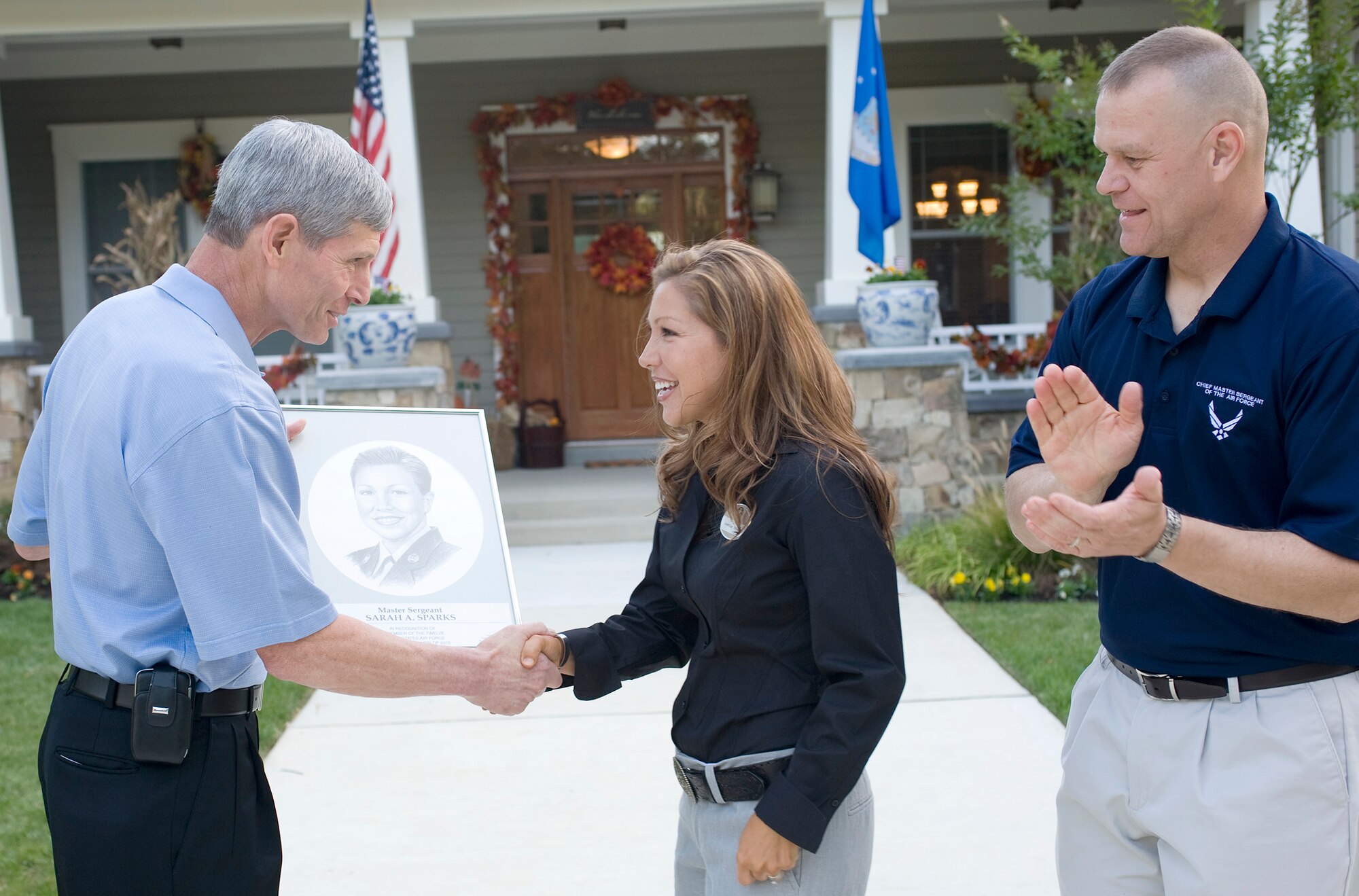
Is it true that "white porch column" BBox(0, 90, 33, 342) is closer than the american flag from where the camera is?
No

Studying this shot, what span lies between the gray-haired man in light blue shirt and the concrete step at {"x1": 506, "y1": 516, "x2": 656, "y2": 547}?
6.09 metres

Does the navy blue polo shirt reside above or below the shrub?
above

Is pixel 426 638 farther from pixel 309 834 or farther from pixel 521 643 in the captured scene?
pixel 309 834

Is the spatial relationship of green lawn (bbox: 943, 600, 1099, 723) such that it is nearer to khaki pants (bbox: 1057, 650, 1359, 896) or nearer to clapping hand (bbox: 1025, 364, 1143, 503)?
khaki pants (bbox: 1057, 650, 1359, 896)

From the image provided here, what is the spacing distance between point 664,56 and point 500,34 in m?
1.41

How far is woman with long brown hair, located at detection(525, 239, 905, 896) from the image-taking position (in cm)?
191

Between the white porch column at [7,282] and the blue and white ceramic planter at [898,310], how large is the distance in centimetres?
603

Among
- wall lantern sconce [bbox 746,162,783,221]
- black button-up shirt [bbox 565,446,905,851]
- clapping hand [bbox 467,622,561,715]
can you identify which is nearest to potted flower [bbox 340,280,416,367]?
wall lantern sconce [bbox 746,162,783,221]

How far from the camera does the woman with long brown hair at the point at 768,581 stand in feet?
6.28

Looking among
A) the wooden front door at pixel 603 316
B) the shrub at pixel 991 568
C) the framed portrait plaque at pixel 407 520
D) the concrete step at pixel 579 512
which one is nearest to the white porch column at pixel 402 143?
the concrete step at pixel 579 512

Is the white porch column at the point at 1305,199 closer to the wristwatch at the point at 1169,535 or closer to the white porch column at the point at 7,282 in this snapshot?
the wristwatch at the point at 1169,535

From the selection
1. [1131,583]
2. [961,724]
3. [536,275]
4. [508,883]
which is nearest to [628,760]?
[508,883]

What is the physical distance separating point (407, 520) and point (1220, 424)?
161 centimetres

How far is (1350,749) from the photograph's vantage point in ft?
5.74
